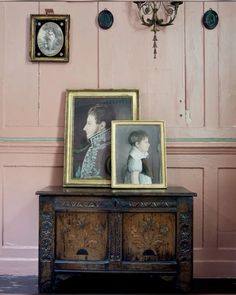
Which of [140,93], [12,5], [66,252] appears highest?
[12,5]

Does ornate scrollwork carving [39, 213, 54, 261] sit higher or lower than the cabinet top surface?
lower

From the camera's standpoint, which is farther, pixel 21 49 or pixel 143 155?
pixel 21 49

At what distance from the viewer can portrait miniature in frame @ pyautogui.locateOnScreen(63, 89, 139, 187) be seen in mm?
3291

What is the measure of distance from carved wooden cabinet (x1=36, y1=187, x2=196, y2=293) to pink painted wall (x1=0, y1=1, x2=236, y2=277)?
0.56 m

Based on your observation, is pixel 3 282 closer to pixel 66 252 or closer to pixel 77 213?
pixel 66 252

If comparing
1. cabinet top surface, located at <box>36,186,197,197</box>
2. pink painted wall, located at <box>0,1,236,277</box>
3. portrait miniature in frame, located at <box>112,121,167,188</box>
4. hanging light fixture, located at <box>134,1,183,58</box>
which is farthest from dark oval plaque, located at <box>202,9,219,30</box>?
cabinet top surface, located at <box>36,186,197,197</box>

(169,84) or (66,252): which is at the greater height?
(169,84)

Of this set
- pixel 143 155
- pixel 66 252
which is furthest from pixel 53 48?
pixel 66 252

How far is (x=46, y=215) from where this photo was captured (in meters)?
2.89

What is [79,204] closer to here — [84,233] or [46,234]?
[84,233]

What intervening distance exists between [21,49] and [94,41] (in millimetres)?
618

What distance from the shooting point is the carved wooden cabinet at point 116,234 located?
2883 mm


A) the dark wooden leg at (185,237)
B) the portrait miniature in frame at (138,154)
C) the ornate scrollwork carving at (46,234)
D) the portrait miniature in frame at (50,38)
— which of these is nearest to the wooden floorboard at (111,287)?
the dark wooden leg at (185,237)

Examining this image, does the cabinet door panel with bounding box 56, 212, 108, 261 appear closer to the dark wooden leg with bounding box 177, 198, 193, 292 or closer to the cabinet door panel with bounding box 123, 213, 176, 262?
the cabinet door panel with bounding box 123, 213, 176, 262
